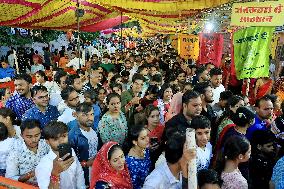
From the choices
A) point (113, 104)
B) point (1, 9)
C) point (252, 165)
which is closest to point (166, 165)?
point (252, 165)

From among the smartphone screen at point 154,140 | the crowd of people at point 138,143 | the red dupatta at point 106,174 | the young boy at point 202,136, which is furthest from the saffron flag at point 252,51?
the red dupatta at point 106,174

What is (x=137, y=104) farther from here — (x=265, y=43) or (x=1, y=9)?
(x=1, y=9)

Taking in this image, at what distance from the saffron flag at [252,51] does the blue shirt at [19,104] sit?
367 cm

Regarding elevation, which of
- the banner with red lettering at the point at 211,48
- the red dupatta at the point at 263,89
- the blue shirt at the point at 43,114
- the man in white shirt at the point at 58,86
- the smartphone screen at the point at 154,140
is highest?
the banner with red lettering at the point at 211,48

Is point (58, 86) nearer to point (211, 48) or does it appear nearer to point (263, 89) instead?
point (263, 89)

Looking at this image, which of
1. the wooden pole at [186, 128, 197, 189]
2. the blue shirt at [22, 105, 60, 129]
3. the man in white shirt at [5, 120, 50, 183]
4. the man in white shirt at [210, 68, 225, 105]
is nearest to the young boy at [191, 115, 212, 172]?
the wooden pole at [186, 128, 197, 189]

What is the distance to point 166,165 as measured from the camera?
2.92 meters

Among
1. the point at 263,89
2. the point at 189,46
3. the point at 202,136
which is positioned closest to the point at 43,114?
the point at 202,136

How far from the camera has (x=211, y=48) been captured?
31.9 ft

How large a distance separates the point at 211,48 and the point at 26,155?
285 inches

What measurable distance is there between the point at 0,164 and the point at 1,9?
5.33 metres

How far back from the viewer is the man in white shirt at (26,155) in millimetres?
3406

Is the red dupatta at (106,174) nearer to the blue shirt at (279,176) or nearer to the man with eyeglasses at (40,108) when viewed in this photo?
the blue shirt at (279,176)

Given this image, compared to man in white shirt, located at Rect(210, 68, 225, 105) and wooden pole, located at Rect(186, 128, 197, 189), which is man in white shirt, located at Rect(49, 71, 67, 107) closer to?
man in white shirt, located at Rect(210, 68, 225, 105)
